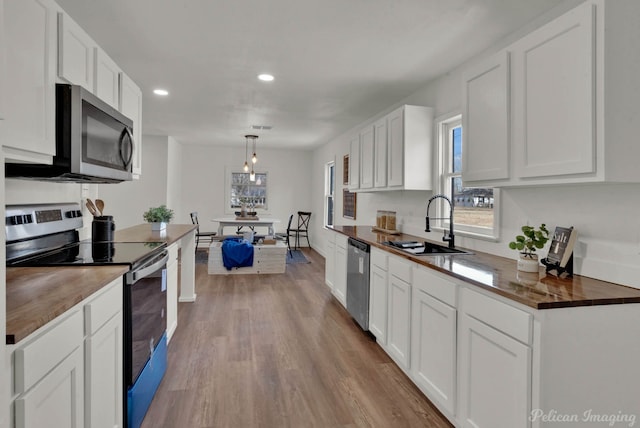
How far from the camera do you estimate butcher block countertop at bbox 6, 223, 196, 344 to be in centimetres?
104

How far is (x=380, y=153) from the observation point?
386 cm

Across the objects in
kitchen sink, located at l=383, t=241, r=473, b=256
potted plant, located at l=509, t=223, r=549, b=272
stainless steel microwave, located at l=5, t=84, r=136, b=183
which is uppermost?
stainless steel microwave, located at l=5, t=84, r=136, b=183

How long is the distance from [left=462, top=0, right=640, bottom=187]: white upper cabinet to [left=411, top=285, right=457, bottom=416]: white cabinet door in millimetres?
822

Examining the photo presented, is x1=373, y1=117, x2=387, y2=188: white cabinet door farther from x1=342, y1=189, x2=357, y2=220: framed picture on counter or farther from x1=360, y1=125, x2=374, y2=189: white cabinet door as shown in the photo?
x1=342, y1=189, x2=357, y2=220: framed picture on counter

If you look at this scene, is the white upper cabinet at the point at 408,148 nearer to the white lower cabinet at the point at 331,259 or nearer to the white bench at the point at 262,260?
A: the white lower cabinet at the point at 331,259

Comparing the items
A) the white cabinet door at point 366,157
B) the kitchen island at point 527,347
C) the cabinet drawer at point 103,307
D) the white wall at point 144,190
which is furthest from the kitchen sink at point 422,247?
the white wall at point 144,190

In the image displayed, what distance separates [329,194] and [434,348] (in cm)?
562

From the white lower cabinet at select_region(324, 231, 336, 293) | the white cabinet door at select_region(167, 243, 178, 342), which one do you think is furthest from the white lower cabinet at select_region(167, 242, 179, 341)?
the white lower cabinet at select_region(324, 231, 336, 293)

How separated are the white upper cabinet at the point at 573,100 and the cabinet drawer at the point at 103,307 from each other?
208 centimetres

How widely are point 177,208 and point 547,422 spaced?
25.0 feet

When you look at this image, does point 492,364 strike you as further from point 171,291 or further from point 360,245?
point 171,291

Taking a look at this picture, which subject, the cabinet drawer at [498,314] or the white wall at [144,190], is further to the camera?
the white wall at [144,190]

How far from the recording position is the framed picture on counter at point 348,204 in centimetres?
591

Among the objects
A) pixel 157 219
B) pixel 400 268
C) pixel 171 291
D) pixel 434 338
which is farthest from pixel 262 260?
pixel 434 338
